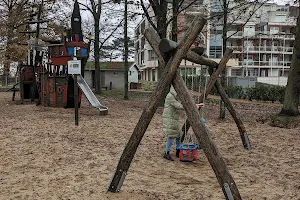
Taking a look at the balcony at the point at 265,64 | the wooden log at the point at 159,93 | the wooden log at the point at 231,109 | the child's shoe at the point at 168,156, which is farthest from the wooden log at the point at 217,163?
the balcony at the point at 265,64

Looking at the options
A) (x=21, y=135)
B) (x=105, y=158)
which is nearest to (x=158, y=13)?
(x=21, y=135)

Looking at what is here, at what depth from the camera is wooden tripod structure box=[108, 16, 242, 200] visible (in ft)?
13.1

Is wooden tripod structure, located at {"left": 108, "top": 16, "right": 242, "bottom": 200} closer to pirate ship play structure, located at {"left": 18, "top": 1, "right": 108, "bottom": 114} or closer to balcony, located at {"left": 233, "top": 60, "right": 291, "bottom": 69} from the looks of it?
pirate ship play structure, located at {"left": 18, "top": 1, "right": 108, "bottom": 114}

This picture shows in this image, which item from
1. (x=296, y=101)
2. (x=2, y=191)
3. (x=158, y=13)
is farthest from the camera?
(x=158, y=13)

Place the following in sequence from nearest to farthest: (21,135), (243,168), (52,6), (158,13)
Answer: (243,168), (21,135), (158,13), (52,6)

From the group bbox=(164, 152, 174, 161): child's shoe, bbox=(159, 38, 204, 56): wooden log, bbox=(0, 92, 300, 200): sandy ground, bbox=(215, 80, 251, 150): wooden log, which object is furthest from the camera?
bbox=(215, 80, 251, 150): wooden log

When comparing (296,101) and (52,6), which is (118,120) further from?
(52,6)

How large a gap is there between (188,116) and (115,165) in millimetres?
2183

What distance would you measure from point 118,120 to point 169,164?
5.39 meters

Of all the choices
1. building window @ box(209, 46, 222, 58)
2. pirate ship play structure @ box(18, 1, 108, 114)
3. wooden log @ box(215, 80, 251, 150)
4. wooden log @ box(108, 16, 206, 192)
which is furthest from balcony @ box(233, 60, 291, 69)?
wooden log @ box(108, 16, 206, 192)

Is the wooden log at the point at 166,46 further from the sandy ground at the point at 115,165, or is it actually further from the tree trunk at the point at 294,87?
the tree trunk at the point at 294,87

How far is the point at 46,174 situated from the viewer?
537cm

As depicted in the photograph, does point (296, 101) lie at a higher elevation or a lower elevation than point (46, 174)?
higher

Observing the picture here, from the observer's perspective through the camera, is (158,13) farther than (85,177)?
Yes
